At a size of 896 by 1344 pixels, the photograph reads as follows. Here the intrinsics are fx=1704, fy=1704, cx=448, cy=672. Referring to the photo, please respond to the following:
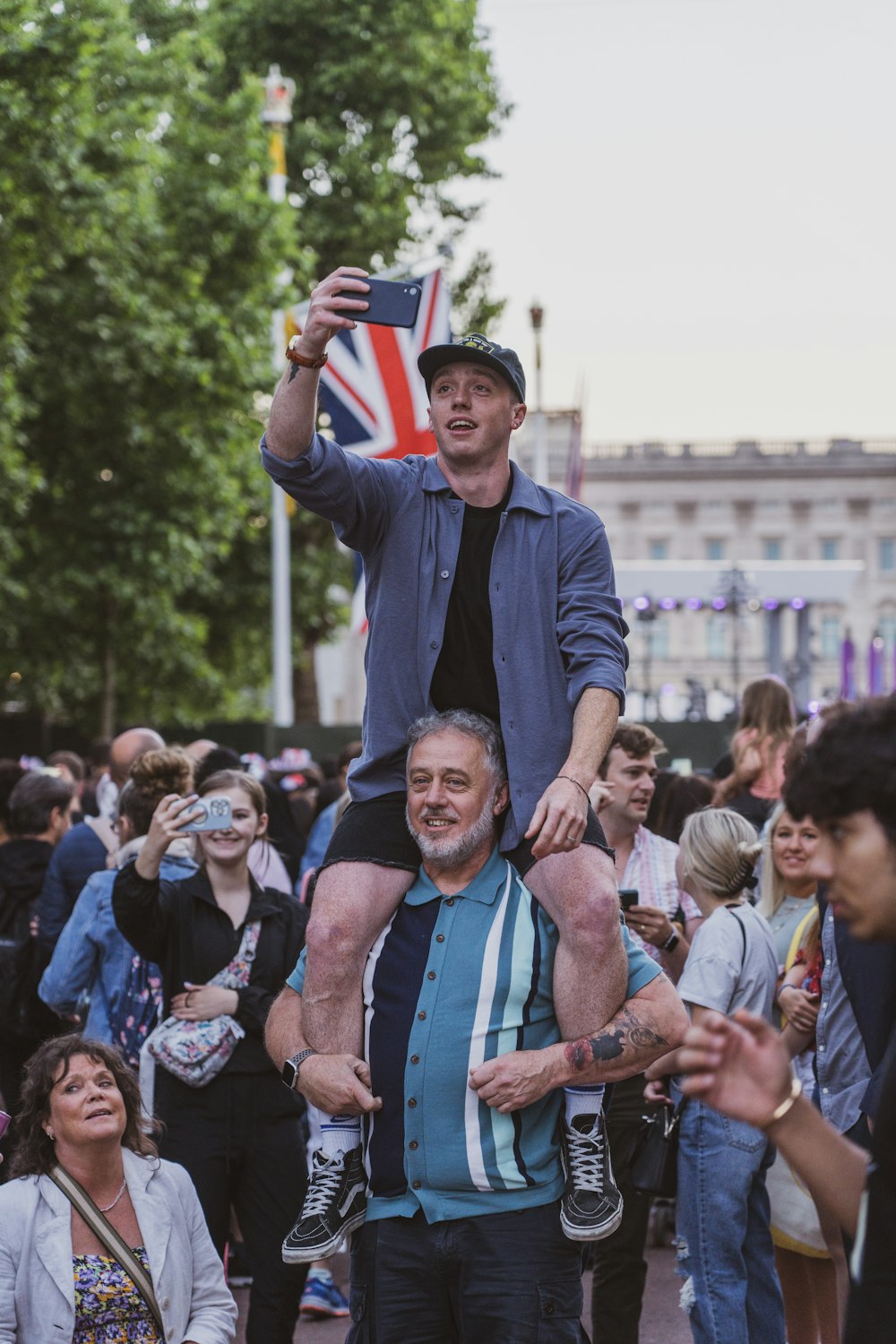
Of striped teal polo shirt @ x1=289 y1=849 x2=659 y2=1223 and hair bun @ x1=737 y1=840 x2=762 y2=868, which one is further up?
hair bun @ x1=737 y1=840 x2=762 y2=868

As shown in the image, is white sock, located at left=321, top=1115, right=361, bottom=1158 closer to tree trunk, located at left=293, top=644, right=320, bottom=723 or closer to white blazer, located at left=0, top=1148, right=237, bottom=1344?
white blazer, located at left=0, top=1148, right=237, bottom=1344

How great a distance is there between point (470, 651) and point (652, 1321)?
13.5 feet

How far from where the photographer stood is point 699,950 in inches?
221

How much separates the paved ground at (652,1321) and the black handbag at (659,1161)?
1.51 metres

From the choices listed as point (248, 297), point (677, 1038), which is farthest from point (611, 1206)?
point (248, 297)

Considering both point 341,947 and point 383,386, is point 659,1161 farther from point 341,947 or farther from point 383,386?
point 383,386

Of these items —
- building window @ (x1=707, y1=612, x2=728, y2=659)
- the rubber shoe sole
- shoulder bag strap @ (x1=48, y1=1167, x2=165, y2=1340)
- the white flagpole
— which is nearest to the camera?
the rubber shoe sole

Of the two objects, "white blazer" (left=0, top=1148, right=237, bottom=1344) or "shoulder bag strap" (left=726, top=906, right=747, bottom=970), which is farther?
"shoulder bag strap" (left=726, top=906, right=747, bottom=970)

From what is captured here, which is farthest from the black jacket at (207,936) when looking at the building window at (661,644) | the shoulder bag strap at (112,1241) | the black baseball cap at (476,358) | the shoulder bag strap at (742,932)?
the building window at (661,644)

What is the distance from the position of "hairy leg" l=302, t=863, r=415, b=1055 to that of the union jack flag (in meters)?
13.1

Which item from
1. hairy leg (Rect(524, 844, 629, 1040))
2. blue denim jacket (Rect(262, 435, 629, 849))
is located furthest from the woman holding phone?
hairy leg (Rect(524, 844, 629, 1040))

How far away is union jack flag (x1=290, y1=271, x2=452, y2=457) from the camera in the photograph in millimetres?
16953

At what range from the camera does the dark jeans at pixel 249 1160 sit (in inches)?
228

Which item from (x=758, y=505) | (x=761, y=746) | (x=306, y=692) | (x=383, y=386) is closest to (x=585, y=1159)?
(x=761, y=746)
